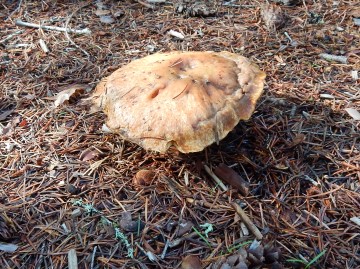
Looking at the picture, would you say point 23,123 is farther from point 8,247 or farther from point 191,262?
point 191,262

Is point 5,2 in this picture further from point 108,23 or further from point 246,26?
point 246,26

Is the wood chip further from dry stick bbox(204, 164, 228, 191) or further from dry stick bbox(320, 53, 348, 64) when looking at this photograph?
dry stick bbox(320, 53, 348, 64)

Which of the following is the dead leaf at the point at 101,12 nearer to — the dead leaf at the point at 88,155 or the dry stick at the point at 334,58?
the dead leaf at the point at 88,155

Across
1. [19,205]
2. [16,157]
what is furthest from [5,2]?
[19,205]

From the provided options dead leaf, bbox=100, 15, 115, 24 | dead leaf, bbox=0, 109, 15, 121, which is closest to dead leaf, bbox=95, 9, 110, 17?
dead leaf, bbox=100, 15, 115, 24

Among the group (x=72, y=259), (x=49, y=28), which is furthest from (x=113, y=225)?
(x=49, y=28)

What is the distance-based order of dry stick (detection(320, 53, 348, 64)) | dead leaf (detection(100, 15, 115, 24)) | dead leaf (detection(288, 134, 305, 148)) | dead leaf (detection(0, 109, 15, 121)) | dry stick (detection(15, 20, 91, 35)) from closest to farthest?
dead leaf (detection(288, 134, 305, 148)) < dead leaf (detection(0, 109, 15, 121)) < dry stick (detection(320, 53, 348, 64)) < dry stick (detection(15, 20, 91, 35)) < dead leaf (detection(100, 15, 115, 24))
